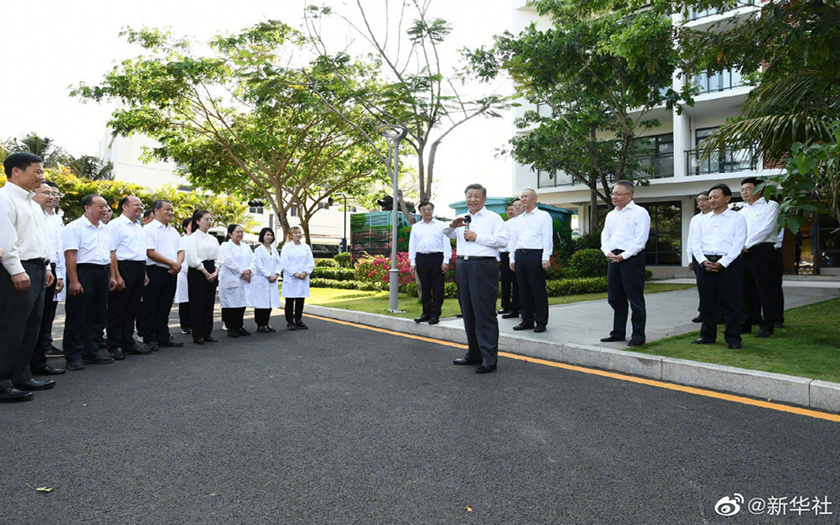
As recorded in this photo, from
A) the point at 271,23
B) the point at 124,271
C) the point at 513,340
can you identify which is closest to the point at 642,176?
the point at 271,23

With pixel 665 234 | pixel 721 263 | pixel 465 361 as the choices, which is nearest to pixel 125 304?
pixel 465 361

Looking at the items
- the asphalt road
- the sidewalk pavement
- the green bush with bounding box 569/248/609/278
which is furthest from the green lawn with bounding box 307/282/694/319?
the asphalt road

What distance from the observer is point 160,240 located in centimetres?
677

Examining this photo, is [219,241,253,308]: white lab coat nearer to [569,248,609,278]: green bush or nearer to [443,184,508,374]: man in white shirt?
[443,184,508,374]: man in white shirt

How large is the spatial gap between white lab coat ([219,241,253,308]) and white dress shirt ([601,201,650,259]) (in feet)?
17.1

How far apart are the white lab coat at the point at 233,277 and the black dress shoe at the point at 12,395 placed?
363 cm

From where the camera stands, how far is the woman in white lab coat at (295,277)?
8641 mm

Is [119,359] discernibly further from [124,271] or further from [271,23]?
[271,23]

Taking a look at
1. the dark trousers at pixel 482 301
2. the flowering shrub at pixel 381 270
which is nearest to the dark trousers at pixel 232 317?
the dark trousers at pixel 482 301

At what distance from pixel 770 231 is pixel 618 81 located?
9.84 meters

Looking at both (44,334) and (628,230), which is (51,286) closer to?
(44,334)

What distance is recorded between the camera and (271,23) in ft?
44.6

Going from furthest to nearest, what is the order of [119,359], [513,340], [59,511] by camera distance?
[513,340]
[119,359]
[59,511]

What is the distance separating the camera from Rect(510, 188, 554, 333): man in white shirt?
7258 mm
